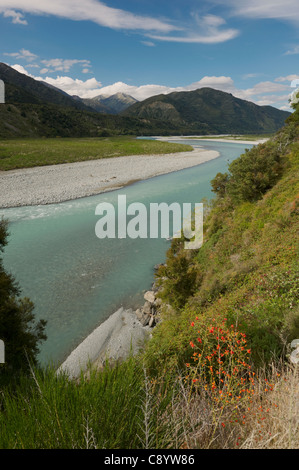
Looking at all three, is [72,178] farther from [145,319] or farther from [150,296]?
[145,319]

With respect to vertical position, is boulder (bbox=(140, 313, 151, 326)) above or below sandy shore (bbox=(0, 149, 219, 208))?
below

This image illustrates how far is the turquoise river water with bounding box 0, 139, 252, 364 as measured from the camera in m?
12.4

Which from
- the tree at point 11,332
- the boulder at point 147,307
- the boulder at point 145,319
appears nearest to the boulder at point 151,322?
the boulder at point 145,319

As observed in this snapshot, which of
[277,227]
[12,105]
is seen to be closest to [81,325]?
[277,227]

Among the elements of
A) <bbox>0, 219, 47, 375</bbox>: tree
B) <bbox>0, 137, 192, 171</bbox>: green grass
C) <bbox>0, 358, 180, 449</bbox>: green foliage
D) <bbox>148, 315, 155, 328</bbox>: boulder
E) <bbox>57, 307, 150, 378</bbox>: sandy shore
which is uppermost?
<bbox>0, 137, 192, 171</bbox>: green grass

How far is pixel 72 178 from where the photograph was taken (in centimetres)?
4206

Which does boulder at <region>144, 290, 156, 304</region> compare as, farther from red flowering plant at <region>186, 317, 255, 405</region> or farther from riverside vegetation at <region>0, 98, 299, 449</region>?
red flowering plant at <region>186, 317, 255, 405</region>

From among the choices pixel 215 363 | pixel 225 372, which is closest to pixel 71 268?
pixel 215 363

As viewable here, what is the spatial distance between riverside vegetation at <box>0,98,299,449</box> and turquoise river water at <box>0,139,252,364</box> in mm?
3440

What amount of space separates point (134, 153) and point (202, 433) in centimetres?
7362

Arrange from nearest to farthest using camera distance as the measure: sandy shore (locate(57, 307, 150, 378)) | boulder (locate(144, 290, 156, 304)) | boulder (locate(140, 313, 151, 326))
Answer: sandy shore (locate(57, 307, 150, 378))
boulder (locate(140, 313, 151, 326))
boulder (locate(144, 290, 156, 304))

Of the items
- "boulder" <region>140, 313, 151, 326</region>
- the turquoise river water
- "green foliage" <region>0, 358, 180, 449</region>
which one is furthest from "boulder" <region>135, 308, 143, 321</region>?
"green foliage" <region>0, 358, 180, 449</region>

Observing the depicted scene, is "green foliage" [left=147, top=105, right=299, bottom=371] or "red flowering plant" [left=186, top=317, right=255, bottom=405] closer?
"red flowering plant" [left=186, top=317, right=255, bottom=405]

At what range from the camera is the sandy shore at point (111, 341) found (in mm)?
9922
